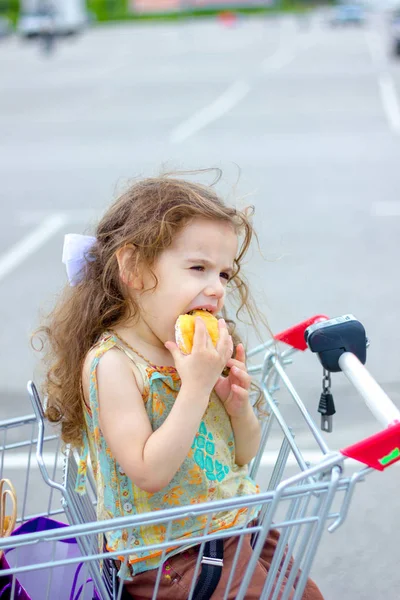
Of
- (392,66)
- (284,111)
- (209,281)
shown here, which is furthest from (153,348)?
(392,66)

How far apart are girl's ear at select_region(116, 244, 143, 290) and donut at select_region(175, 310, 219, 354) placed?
165 millimetres

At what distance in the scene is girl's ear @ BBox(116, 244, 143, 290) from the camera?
2084 mm

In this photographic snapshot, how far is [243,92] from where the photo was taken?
19.5m

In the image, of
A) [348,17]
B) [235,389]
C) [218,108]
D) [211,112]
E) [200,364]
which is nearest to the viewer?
[200,364]

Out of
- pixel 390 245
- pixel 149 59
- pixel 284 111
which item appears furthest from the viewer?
pixel 149 59

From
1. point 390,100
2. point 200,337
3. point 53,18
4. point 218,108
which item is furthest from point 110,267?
point 53,18

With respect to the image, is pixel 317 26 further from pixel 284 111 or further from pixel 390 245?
pixel 390 245

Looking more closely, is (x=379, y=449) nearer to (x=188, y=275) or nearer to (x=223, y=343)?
(x=223, y=343)

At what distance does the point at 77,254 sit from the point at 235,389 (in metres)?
0.53

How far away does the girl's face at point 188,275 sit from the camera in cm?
203

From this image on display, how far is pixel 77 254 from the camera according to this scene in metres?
2.22

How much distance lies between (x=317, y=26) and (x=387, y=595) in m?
61.4

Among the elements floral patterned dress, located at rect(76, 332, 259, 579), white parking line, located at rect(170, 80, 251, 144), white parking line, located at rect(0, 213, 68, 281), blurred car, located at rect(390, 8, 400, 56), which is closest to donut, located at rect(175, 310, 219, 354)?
floral patterned dress, located at rect(76, 332, 259, 579)

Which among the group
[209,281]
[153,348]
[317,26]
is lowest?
[317,26]
